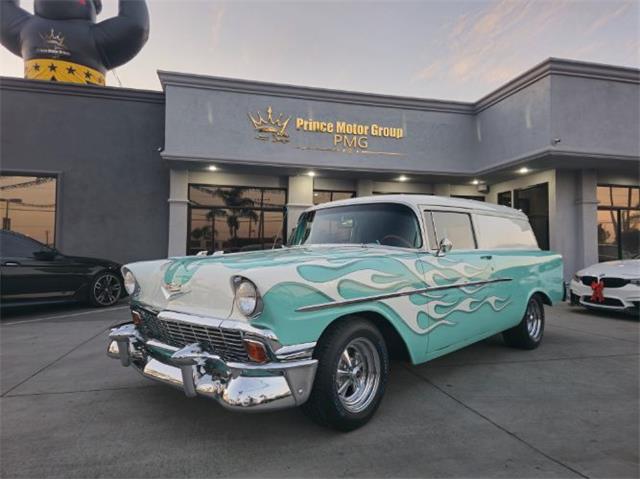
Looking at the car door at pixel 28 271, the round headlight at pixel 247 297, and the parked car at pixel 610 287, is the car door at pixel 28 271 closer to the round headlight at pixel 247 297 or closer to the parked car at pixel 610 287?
the round headlight at pixel 247 297

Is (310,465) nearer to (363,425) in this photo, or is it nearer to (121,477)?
(363,425)

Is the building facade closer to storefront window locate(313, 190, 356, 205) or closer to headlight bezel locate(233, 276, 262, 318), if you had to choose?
storefront window locate(313, 190, 356, 205)

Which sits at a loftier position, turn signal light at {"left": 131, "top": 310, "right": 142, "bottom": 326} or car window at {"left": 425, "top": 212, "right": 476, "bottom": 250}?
car window at {"left": 425, "top": 212, "right": 476, "bottom": 250}

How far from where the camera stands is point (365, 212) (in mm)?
3855

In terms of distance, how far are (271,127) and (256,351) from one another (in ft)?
31.0

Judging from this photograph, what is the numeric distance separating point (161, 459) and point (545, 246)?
11878 mm

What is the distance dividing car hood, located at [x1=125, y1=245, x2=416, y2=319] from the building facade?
7707 millimetres

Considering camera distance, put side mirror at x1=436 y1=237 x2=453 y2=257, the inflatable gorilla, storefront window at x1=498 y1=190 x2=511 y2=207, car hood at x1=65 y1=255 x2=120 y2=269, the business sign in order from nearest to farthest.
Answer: side mirror at x1=436 y1=237 x2=453 y2=257 → car hood at x1=65 y1=255 x2=120 y2=269 → the business sign → storefront window at x1=498 y1=190 x2=511 y2=207 → the inflatable gorilla

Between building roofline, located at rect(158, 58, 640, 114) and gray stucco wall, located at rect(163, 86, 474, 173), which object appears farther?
gray stucco wall, located at rect(163, 86, 474, 173)

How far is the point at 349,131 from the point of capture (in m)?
11.4

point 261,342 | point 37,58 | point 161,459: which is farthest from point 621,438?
point 37,58

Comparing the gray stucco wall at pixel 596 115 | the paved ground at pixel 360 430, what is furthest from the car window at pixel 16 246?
the gray stucco wall at pixel 596 115

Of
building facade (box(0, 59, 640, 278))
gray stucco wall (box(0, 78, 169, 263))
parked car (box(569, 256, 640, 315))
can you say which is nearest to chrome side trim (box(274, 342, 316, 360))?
parked car (box(569, 256, 640, 315))

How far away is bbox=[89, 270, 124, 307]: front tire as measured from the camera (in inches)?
312
